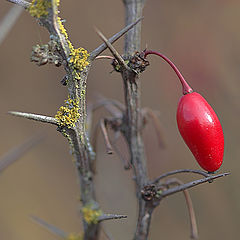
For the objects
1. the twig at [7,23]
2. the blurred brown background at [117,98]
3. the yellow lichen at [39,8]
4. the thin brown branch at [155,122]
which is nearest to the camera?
the yellow lichen at [39,8]

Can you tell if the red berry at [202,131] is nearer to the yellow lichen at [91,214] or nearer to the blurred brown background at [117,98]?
the yellow lichen at [91,214]

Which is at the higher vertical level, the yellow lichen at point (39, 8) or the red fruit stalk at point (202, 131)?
the yellow lichen at point (39, 8)

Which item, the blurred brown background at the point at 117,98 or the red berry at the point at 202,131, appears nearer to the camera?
A: the red berry at the point at 202,131

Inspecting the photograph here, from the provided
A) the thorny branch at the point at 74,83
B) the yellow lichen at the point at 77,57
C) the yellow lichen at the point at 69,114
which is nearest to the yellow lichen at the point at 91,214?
the thorny branch at the point at 74,83

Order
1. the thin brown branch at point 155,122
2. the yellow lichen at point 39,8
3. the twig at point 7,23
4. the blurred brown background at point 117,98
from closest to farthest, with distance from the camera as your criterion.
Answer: the yellow lichen at point 39,8
the twig at point 7,23
the thin brown branch at point 155,122
the blurred brown background at point 117,98

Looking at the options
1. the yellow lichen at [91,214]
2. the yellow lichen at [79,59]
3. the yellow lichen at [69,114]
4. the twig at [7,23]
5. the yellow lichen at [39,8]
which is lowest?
the yellow lichen at [91,214]

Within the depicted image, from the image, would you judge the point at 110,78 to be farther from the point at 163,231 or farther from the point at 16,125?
the point at 163,231

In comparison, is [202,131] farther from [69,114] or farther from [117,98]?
[117,98]

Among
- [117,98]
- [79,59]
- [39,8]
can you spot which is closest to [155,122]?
[79,59]
